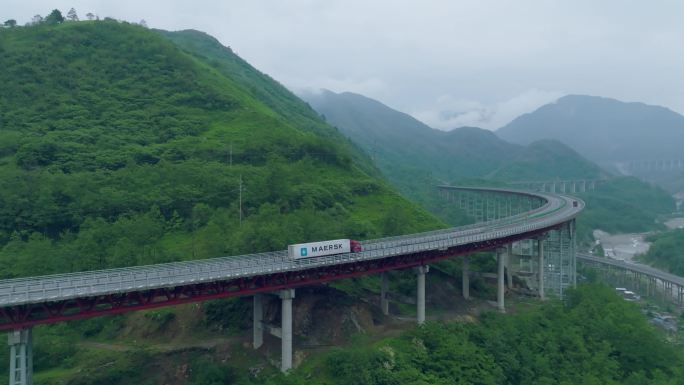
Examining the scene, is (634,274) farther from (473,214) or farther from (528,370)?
(528,370)

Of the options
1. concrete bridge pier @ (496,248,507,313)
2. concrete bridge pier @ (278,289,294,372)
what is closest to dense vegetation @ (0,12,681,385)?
concrete bridge pier @ (278,289,294,372)

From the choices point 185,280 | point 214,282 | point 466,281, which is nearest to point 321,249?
point 214,282

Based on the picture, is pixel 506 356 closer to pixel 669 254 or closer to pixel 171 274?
pixel 171 274

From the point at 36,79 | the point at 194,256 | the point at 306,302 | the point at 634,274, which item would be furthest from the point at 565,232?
the point at 36,79

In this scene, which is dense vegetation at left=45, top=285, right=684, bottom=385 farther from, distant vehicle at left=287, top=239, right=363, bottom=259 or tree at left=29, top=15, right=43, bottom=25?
tree at left=29, top=15, right=43, bottom=25

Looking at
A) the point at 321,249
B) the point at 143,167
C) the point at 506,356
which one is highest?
the point at 143,167

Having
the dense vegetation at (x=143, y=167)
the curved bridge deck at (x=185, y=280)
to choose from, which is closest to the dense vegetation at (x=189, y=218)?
the dense vegetation at (x=143, y=167)

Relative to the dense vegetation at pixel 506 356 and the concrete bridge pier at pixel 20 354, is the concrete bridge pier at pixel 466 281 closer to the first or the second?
the dense vegetation at pixel 506 356

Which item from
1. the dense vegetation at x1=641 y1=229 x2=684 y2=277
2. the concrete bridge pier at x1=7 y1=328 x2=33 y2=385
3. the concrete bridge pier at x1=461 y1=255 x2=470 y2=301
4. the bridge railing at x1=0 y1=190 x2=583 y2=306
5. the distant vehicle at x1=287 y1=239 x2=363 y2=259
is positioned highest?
the distant vehicle at x1=287 y1=239 x2=363 y2=259
